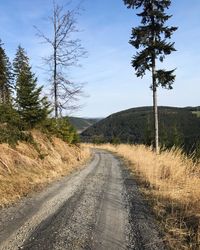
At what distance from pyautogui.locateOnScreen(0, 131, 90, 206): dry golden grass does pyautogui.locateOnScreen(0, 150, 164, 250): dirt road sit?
94 centimetres

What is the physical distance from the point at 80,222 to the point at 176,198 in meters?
3.17

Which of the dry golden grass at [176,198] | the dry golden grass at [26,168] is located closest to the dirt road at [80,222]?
the dry golden grass at [176,198]

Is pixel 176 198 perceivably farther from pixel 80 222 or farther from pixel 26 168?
pixel 26 168

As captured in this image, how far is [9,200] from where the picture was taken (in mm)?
10102

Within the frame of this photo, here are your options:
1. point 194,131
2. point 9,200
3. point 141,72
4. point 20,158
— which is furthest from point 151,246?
point 194,131

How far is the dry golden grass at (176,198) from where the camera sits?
6.39 m

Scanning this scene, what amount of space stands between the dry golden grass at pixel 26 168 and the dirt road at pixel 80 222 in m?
0.94

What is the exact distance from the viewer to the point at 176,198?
9.29 m

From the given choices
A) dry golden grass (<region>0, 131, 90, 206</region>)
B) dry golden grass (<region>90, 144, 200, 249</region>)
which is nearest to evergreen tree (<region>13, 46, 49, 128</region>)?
dry golden grass (<region>0, 131, 90, 206</region>)

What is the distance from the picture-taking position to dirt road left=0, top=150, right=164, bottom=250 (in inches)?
239

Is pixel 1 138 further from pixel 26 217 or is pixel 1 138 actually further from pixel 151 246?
pixel 151 246

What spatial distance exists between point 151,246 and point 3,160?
31.0ft

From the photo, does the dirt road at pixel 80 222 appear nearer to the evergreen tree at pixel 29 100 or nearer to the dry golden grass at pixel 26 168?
the dry golden grass at pixel 26 168

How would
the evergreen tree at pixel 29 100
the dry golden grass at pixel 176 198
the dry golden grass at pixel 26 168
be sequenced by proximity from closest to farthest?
the dry golden grass at pixel 176 198
the dry golden grass at pixel 26 168
the evergreen tree at pixel 29 100
